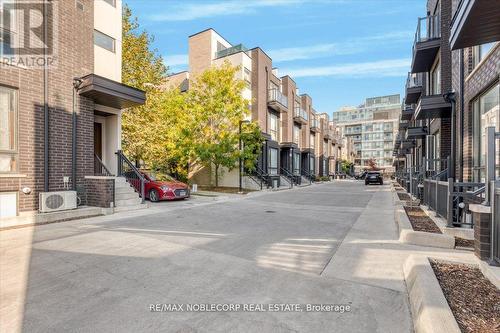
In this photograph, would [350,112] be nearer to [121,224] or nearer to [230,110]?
[230,110]

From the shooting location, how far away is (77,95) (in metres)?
10.2

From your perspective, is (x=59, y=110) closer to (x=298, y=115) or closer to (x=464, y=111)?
(x=464, y=111)

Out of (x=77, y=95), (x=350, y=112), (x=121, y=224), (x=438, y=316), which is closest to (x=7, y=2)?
(x=77, y=95)

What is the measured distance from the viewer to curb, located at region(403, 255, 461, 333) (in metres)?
2.39

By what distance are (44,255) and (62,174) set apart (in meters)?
5.33

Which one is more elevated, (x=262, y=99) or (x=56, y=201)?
(x=262, y=99)

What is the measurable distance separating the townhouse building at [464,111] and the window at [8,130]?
11231 millimetres

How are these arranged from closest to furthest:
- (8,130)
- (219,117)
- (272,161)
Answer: (8,130), (219,117), (272,161)

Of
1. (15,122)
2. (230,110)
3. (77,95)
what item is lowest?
(15,122)

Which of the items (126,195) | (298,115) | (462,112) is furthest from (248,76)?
(462,112)

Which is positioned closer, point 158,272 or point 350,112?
point 158,272

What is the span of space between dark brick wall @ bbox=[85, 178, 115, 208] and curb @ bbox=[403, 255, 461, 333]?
30.4ft

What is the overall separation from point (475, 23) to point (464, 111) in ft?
16.9

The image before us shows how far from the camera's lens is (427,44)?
1230cm
